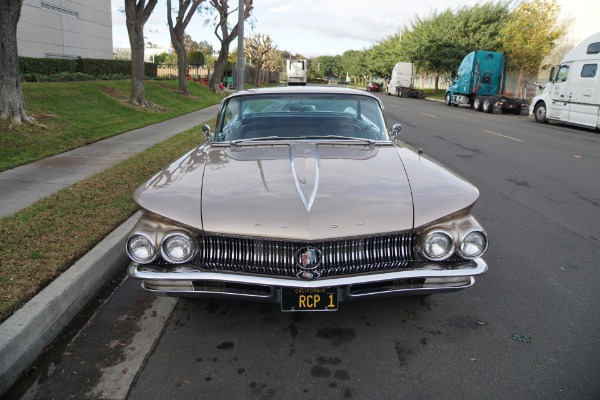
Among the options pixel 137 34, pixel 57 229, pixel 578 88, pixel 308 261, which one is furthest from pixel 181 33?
pixel 308 261

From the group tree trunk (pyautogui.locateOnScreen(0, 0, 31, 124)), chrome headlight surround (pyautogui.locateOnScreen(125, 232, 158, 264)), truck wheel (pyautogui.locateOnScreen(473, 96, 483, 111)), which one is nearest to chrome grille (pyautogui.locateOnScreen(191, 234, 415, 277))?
chrome headlight surround (pyautogui.locateOnScreen(125, 232, 158, 264))

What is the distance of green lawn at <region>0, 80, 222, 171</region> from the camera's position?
877 centimetres

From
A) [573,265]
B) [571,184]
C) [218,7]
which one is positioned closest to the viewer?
[573,265]

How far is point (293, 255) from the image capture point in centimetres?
275

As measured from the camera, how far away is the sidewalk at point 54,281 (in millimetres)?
2768

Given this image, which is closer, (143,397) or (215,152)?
(143,397)

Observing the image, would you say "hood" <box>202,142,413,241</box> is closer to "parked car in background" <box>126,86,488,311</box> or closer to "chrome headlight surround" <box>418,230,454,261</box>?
"parked car in background" <box>126,86,488,311</box>

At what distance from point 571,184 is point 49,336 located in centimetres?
786

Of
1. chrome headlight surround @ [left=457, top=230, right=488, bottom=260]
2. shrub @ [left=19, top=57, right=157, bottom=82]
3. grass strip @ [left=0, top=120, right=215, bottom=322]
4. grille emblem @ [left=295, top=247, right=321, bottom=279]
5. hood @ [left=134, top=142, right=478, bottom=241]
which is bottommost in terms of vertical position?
grass strip @ [left=0, top=120, right=215, bottom=322]

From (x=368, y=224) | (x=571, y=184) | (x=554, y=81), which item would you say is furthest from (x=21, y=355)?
(x=554, y=81)

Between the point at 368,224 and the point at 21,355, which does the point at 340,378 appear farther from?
the point at 21,355

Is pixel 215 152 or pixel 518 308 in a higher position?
pixel 215 152

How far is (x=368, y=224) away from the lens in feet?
8.98

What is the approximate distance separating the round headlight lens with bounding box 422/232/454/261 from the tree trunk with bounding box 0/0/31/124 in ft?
31.6
